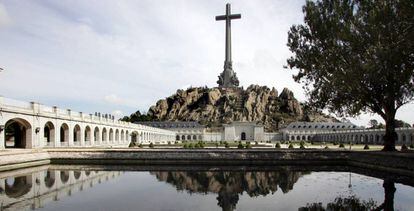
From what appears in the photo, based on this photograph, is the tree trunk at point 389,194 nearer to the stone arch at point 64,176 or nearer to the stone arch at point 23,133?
the stone arch at point 64,176

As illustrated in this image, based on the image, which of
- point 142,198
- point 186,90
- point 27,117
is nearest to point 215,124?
point 186,90

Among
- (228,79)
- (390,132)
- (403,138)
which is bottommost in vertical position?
(403,138)

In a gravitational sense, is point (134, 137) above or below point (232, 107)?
below

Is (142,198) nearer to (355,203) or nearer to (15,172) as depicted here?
(355,203)

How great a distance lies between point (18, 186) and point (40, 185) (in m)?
1.19

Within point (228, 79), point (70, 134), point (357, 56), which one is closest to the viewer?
point (357, 56)

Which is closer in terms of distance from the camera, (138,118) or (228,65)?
(228,65)

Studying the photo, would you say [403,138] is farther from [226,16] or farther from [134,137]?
[226,16]

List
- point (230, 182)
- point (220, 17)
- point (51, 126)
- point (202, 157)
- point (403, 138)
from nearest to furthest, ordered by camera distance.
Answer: point (230, 182), point (202, 157), point (51, 126), point (403, 138), point (220, 17)

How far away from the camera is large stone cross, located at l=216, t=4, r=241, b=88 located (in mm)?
123625

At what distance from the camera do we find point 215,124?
15988 cm

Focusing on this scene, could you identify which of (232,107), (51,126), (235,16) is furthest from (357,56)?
(232,107)

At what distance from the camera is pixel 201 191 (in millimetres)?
20703

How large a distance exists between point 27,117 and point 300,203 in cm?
3048
